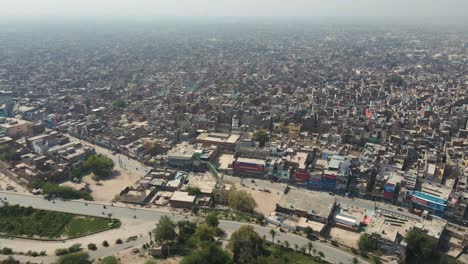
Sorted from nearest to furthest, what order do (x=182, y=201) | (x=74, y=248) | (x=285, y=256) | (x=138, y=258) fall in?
(x=138, y=258), (x=74, y=248), (x=285, y=256), (x=182, y=201)

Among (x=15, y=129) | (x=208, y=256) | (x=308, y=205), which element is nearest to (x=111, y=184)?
(x=208, y=256)

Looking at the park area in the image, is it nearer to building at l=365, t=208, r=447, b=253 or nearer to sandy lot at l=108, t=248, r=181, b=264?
sandy lot at l=108, t=248, r=181, b=264

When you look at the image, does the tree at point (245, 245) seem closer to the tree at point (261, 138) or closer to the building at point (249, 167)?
the building at point (249, 167)

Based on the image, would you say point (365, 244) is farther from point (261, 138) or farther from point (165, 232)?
point (261, 138)

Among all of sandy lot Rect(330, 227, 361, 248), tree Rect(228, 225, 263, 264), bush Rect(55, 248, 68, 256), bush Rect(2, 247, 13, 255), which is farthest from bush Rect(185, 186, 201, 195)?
bush Rect(2, 247, 13, 255)

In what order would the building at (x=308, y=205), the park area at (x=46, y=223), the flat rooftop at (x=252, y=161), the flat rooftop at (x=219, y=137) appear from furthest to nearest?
the flat rooftop at (x=219, y=137)
the flat rooftop at (x=252, y=161)
the building at (x=308, y=205)
the park area at (x=46, y=223)

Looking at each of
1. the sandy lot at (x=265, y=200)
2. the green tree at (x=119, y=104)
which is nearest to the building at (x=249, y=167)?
the sandy lot at (x=265, y=200)
